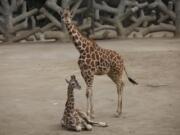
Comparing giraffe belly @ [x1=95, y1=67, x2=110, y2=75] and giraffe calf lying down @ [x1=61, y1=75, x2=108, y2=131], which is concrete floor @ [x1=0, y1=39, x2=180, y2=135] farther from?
giraffe belly @ [x1=95, y1=67, x2=110, y2=75]

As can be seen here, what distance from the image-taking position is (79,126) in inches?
282

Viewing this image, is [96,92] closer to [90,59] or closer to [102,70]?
[102,70]

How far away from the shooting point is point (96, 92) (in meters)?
9.91

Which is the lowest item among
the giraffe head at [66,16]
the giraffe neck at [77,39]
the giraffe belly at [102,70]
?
the giraffe belly at [102,70]

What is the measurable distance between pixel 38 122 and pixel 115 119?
102 centimetres

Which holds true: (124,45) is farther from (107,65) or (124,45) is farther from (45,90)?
(107,65)

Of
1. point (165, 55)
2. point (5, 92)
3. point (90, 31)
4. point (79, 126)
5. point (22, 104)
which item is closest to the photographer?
point (79, 126)

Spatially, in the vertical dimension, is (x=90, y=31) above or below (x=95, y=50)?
below

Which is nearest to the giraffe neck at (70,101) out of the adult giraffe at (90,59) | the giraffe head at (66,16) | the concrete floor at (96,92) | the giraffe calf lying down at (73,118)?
the giraffe calf lying down at (73,118)

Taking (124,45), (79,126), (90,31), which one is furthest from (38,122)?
(90,31)

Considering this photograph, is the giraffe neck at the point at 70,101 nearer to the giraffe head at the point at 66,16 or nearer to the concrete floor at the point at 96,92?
the concrete floor at the point at 96,92

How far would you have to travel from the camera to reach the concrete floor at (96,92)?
297 inches

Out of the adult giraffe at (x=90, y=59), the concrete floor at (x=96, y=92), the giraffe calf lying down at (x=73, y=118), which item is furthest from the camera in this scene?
the adult giraffe at (x=90, y=59)

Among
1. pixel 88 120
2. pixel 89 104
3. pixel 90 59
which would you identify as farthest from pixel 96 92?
pixel 88 120
